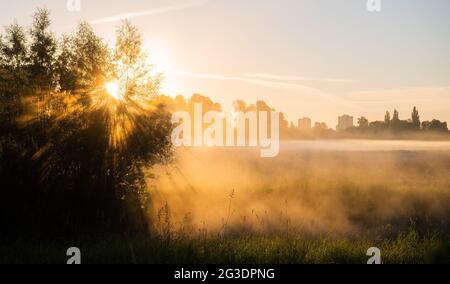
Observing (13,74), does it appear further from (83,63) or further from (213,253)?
(213,253)

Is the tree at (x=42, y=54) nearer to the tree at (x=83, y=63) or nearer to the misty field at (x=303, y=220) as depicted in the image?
the tree at (x=83, y=63)

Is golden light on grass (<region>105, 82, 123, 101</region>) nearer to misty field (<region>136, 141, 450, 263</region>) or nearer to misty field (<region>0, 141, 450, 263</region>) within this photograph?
misty field (<region>0, 141, 450, 263</region>)

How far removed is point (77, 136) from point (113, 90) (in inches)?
130

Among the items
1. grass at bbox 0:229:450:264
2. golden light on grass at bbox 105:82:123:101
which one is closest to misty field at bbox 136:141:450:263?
grass at bbox 0:229:450:264

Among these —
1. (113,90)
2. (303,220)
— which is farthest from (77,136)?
(303,220)

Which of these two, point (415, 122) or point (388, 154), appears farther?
point (415, 122)

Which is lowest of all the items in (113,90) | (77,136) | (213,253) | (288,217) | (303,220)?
(303,220)

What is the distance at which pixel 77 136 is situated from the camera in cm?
2397

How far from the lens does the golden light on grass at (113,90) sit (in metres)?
25.2

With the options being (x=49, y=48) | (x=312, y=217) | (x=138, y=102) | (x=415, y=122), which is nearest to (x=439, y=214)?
(x=312, y=217)
